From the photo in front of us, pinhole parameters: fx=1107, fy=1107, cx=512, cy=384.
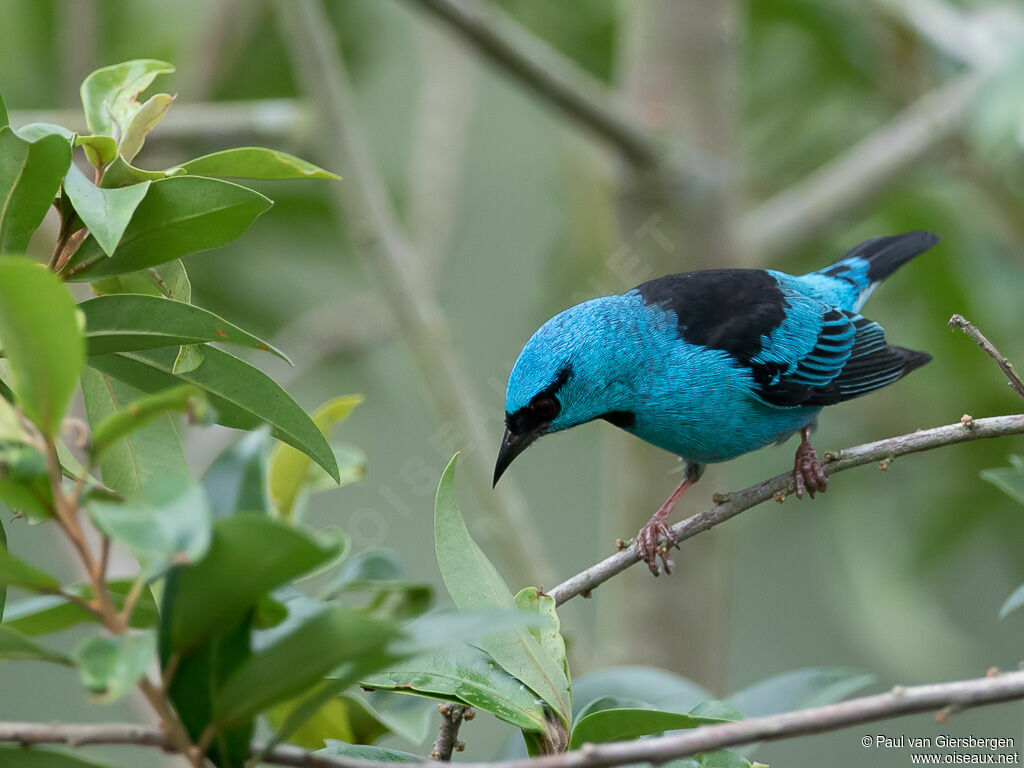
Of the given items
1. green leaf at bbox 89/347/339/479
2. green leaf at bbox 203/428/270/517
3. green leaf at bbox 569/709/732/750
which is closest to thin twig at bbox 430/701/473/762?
green leaf at bbox 569/709/732/750

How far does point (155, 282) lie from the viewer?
5.81 ft

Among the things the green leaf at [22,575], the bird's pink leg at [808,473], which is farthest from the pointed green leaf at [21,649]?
the bird's pink leg at [808,473]

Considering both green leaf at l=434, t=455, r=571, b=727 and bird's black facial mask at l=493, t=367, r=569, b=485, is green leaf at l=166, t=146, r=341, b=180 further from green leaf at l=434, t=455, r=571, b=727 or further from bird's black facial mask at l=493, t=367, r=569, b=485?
bird's black facial mask at l=493, t=367, r=569, b=485

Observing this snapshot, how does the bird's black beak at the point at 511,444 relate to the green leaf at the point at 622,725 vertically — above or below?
above

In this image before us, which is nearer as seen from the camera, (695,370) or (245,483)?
(245,483)

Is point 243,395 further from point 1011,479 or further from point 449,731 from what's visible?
point 1011,479

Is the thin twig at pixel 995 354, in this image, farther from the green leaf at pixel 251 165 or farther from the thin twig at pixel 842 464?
the green leaf at pixel 251 165

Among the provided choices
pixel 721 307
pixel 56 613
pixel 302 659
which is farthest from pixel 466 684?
pixel 721 307

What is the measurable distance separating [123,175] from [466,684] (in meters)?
0.93

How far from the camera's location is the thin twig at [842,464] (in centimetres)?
194

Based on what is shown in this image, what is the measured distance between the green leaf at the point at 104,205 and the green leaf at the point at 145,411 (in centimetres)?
30

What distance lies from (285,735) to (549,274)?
583cm

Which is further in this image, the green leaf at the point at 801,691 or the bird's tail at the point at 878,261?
the bird's tail at the point at 878,261

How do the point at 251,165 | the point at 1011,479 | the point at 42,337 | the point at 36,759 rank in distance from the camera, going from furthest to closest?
the point at 1011,479 → the point at 251,165 → the point at 36,759 → the point at 42,337
